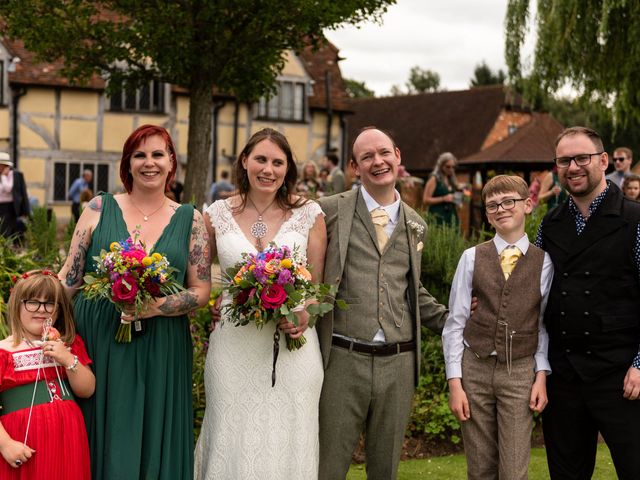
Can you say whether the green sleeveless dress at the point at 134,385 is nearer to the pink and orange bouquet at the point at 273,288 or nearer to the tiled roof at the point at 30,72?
the pink and orange bouquet at the point at 273,288

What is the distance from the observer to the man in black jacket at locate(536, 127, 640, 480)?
4262mm

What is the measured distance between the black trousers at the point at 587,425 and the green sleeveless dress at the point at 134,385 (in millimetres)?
2015

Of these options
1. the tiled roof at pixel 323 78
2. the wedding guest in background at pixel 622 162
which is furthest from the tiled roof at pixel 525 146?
the wedding guest in background at pixel 622 162

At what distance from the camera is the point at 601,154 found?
14.4 feet

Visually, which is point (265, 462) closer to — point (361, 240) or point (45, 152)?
point (361, 240)

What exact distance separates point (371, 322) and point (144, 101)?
71.6 feet

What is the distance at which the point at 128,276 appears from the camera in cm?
394

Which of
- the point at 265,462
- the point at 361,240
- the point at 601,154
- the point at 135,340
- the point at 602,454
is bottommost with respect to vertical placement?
the point at 602,454

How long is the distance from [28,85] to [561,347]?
2193 centimetres

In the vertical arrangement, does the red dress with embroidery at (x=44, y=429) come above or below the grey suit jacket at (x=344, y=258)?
below

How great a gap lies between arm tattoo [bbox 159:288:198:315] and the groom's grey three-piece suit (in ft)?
2.47

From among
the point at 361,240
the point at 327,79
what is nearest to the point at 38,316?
the point at 361,240

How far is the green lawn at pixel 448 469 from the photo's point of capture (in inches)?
251

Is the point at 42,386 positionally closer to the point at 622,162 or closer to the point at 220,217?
the point at 220,217
